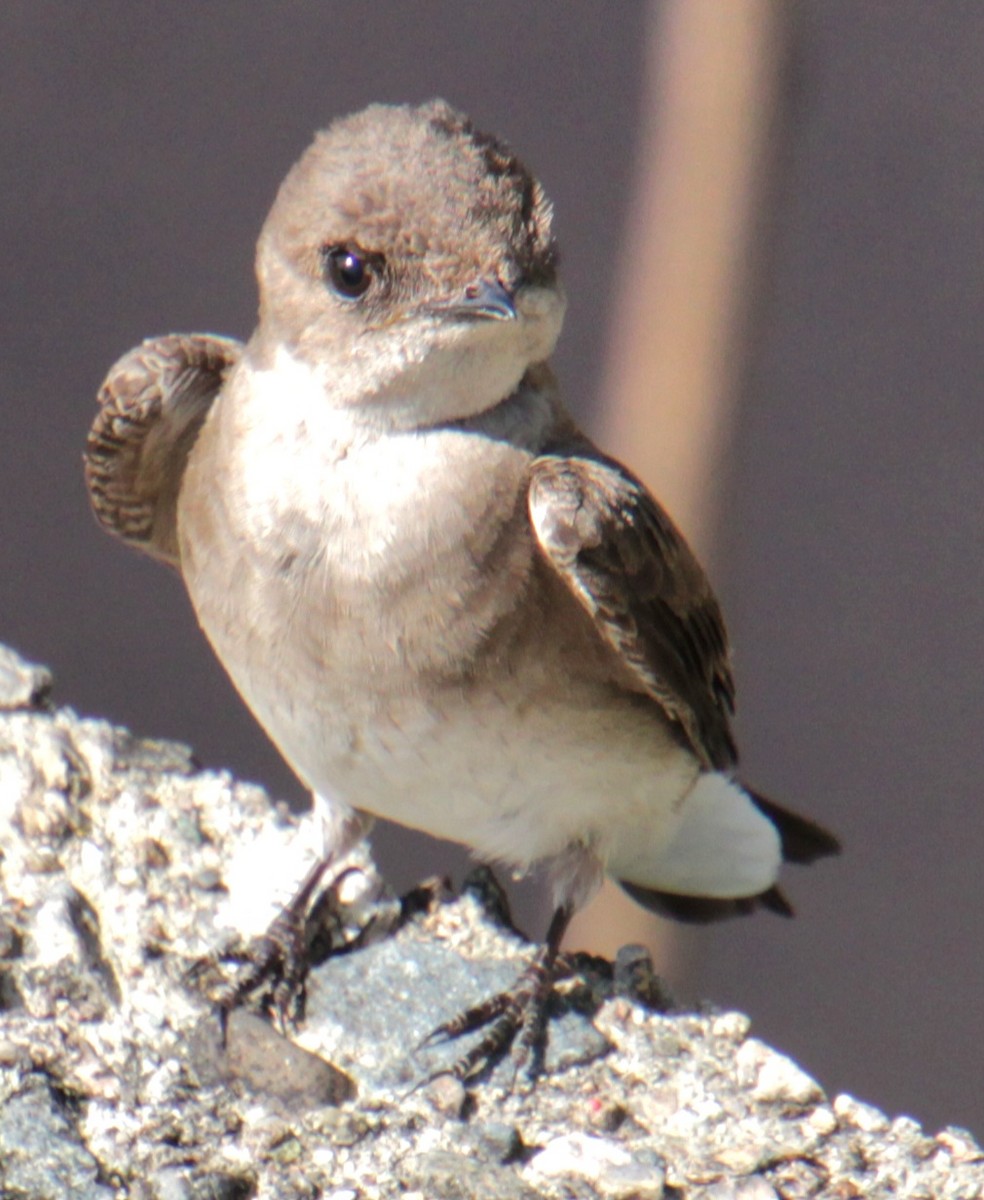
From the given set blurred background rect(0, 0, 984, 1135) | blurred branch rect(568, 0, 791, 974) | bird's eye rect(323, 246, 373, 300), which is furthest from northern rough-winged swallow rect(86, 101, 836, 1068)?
blurred background rect(0, 0, 984, 1135)

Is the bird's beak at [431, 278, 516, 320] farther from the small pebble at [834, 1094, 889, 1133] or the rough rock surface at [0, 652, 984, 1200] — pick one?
the small pebble at [834, 1094, 889, 1133]

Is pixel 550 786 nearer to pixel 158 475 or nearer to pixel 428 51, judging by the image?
pixel 158 475

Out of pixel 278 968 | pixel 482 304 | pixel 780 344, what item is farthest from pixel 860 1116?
pixel 780 344

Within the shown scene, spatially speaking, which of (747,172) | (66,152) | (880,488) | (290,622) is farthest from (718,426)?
(66,152)

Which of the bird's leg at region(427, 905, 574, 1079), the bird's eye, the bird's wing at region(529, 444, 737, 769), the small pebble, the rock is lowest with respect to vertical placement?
the bird's leg at region(427, 905, 574, 1079)

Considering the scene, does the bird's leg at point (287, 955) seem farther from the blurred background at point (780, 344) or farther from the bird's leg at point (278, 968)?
the blurred background at point (780, 344)

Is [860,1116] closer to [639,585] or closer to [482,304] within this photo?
[639,585]
